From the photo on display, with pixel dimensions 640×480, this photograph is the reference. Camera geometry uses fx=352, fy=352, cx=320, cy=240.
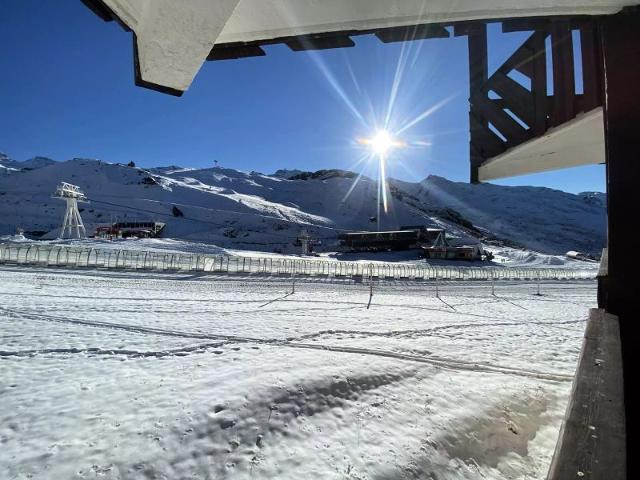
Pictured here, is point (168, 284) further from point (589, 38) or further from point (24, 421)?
point (589, 38)

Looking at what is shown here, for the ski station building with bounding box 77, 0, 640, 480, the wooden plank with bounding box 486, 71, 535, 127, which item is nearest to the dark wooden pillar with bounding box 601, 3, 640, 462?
the ski station building with bounding box 77, 0, 640, 480

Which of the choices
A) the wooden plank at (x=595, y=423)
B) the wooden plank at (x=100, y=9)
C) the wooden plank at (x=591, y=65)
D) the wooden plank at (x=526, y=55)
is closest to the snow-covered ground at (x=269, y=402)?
the wooden plank at (x=595, y=423)

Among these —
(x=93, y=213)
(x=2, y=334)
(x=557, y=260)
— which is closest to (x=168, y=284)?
(x=2, y=334)

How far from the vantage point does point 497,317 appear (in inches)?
474

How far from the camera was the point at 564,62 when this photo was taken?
9.45 ft

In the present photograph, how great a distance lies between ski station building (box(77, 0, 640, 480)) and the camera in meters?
1.67

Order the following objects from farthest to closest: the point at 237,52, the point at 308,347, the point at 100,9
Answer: the point at 308,347
the point at 237,52
the point at 100,9

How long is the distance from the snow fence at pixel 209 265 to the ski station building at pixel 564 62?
77.1ft

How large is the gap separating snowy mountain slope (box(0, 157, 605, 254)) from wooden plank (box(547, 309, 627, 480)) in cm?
5922

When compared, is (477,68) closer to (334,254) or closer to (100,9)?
(100,9)

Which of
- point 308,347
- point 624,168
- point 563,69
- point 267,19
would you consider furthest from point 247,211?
point 624,168

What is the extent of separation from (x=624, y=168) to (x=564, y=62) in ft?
3.73

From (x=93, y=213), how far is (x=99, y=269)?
6663 cm

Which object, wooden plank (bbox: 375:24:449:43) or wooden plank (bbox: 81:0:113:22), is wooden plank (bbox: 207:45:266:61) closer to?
wooden plank (bbox: 81:0:113:22)
